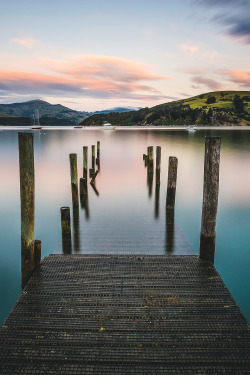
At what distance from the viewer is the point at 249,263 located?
8070 mm

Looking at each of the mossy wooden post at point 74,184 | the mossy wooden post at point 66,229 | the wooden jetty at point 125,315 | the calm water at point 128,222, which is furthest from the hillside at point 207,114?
the wooden jetty at point 125,315

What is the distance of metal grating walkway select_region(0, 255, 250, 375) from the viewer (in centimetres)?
339

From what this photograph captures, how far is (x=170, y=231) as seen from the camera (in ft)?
30.0

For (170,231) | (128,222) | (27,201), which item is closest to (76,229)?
(128,222)

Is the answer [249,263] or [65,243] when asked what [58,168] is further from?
[249,263]

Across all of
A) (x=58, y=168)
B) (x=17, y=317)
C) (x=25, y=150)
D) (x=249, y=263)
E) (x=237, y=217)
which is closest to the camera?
(x=17, y=317)

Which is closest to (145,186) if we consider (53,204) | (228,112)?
(53,204)

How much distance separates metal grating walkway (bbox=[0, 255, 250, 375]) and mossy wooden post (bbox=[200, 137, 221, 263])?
0.53 metres

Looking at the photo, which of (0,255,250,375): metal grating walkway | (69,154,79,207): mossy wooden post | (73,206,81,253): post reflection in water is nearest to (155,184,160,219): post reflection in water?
(73,206,81,253): post reflection in water

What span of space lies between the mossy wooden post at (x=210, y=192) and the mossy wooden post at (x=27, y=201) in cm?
356

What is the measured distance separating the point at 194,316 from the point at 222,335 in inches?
19.2

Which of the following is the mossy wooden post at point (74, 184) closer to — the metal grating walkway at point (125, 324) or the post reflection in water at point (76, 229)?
the post reflection in water at point (76, 229)

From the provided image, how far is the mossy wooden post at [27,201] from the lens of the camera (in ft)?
17.1

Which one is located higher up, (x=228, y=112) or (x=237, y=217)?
(x=228, y=112)
